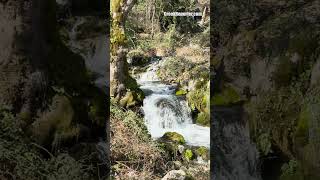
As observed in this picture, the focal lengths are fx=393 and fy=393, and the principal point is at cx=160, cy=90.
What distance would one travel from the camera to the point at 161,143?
3590 millimetres

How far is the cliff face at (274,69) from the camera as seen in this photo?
2.91 meters

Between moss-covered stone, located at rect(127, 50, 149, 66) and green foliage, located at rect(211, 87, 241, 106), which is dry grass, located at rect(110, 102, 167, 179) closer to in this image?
moss-covered stone, located at rect(127, 50, 149, 66)

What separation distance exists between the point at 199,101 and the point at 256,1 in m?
1.11

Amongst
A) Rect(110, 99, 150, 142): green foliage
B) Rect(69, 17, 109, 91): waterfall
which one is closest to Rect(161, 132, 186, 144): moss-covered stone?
Rect(110, 99, 150, 142): green foliage

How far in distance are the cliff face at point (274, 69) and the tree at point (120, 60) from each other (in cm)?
81

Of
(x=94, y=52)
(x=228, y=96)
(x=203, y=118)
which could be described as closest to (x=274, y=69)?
(x=228, y=96)

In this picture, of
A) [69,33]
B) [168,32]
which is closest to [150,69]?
[168,32]

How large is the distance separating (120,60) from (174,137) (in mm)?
885

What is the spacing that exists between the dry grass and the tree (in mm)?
158

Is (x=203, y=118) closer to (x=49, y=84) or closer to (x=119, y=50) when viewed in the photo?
(x=119, y=50)

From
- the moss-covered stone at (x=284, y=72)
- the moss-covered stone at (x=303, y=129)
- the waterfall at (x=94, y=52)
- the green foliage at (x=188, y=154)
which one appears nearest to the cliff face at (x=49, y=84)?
the waterfall at (x=94, y=52)

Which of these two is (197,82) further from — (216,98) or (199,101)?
(216,98)

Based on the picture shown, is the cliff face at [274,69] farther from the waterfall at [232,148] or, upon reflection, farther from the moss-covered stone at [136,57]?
the moss-covered stone at [136,57]

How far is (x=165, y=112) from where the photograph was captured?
12.4ft
